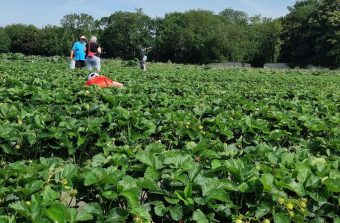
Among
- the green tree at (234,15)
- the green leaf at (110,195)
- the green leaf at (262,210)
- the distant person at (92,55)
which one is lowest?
the green leaf at (262,210)

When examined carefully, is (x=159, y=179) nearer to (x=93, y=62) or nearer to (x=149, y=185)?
(x=149, y=185)

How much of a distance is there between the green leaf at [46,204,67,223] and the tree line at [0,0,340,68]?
205 ft

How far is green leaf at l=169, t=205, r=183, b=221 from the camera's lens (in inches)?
96.3

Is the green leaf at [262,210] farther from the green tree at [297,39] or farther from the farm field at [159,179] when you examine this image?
the green tree at [297,39]

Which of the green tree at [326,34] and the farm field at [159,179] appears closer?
the farm field at [159,179]

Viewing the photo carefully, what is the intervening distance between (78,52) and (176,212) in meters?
14.1

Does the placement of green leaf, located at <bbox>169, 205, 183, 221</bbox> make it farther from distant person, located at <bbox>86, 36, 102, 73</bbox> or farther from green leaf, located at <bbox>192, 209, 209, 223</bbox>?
distant person, located at <bbox>86, 36, 102, 73</bbox>

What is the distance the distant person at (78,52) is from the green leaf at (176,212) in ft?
45.5

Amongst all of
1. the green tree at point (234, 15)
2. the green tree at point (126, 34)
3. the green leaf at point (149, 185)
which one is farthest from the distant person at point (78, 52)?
the green tree at point (234, 15)

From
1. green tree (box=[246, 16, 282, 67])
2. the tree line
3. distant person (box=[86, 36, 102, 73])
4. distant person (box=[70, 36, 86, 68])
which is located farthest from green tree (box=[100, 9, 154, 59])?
distant person (box=[86, 36, 102, 73])

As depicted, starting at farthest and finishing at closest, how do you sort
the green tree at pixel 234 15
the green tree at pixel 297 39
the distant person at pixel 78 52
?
1. the green tree at pixel 234 15
2. the green tree at pixel 297 39
3. the distant person at pixel 78 52

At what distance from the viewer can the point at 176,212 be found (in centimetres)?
246

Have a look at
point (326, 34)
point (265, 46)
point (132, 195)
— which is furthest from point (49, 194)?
point (265, 46)

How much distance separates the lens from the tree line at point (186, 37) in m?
64.7
